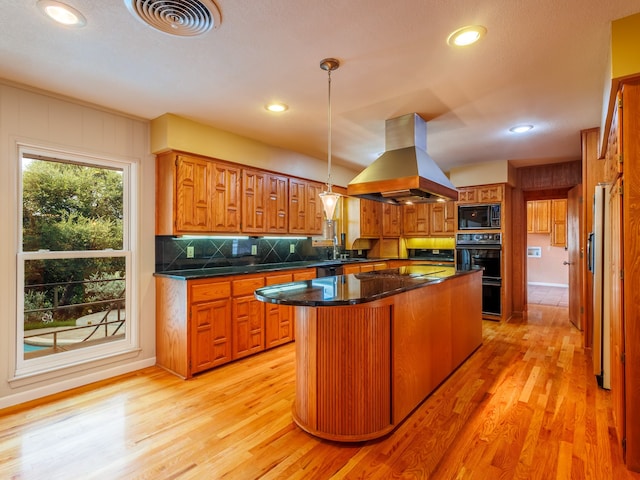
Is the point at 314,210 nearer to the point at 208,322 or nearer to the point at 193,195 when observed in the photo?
the point at 193,195

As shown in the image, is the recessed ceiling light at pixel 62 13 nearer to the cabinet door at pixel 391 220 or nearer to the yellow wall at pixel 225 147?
the yellow wall at pixel 225 147

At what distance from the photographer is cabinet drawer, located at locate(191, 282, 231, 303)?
10.3ft

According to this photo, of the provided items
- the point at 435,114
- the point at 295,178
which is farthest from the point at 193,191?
the point at 435,114

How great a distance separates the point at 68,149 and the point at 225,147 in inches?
56.3

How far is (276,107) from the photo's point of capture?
3117 mm

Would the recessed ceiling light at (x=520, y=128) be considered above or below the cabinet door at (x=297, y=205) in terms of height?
above

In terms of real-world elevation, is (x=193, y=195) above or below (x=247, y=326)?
above

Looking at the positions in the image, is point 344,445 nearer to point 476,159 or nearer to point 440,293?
point 440,293

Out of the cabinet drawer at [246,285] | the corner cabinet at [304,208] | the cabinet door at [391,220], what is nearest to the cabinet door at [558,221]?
the cabinet door at [391,220]

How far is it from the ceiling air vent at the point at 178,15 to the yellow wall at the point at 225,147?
148 cm

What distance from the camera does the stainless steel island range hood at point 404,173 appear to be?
2.82m

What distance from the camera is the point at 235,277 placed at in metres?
3.45

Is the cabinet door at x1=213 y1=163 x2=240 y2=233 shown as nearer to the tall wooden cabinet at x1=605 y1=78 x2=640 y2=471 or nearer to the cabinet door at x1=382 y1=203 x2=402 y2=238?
the tall wooden cabinet at x1=605 y1=78 x2=640 y2=471

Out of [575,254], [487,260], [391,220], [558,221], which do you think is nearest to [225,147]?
[391,220]
